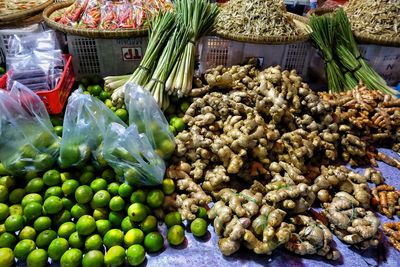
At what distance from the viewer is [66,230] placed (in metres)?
1.87

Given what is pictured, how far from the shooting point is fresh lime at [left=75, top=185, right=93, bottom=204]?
6.39ft

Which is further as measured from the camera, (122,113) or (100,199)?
(122,113)

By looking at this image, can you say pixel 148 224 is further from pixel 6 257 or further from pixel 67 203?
pixel 6 257

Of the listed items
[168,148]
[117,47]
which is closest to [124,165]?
[168,148]

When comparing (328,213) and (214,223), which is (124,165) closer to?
(214,223)

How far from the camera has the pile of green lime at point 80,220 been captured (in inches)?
70.0

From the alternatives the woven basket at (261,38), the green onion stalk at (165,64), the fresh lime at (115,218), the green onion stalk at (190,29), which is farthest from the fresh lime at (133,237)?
the woven basket at (261,38)

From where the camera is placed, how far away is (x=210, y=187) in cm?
227

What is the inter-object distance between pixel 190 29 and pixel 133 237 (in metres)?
1.93

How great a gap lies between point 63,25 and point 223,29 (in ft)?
5.07

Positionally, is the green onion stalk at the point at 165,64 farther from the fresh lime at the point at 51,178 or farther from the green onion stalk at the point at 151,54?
the fresh lime at the point at 51,178

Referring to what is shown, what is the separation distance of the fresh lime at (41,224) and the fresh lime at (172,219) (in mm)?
712

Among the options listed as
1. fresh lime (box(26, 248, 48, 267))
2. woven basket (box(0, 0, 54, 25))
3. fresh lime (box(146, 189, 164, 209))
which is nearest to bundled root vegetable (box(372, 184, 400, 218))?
fresh lime (box(146, 189, 164, 209))

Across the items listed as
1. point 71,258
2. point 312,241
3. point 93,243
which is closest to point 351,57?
point 312,241
